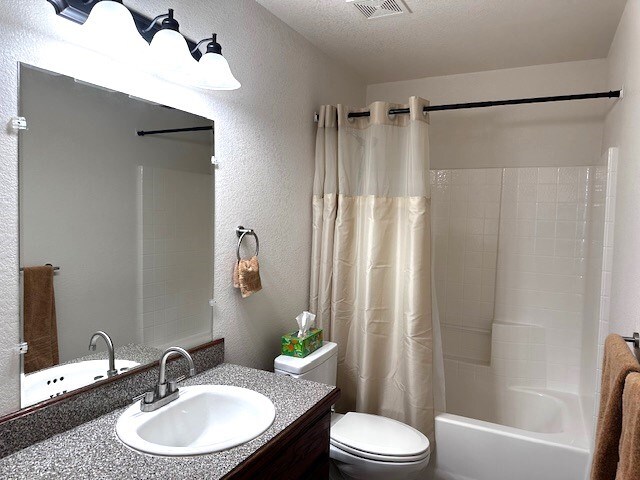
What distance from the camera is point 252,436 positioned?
1267 mm

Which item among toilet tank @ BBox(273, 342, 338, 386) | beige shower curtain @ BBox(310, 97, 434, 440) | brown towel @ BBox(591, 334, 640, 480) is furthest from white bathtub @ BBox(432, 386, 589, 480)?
brown towel @ BBox(591, 334, 640, 480)

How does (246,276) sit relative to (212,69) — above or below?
below

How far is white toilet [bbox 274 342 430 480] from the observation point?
1892mm

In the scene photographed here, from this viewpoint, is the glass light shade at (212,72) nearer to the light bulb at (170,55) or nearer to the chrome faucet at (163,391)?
the light bulb at (170,55)

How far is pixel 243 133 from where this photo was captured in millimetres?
2031

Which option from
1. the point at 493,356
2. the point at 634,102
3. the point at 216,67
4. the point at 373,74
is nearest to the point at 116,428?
the point at 216,67

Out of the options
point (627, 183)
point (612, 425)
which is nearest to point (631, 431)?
point (612, 425)

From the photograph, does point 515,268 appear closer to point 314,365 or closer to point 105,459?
point 314,365

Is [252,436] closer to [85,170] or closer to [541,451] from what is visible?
[85,170]

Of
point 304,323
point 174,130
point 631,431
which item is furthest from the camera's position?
point 304,323

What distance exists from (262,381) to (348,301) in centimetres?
96

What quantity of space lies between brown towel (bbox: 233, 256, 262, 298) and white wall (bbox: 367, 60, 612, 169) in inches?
69.4

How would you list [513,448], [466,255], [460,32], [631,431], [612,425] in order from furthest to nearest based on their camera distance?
1. [466,255]
2. [460,32]
3. [513,448]
4. [612,425]
5. [631,431]

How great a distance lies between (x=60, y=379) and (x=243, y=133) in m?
1.22
